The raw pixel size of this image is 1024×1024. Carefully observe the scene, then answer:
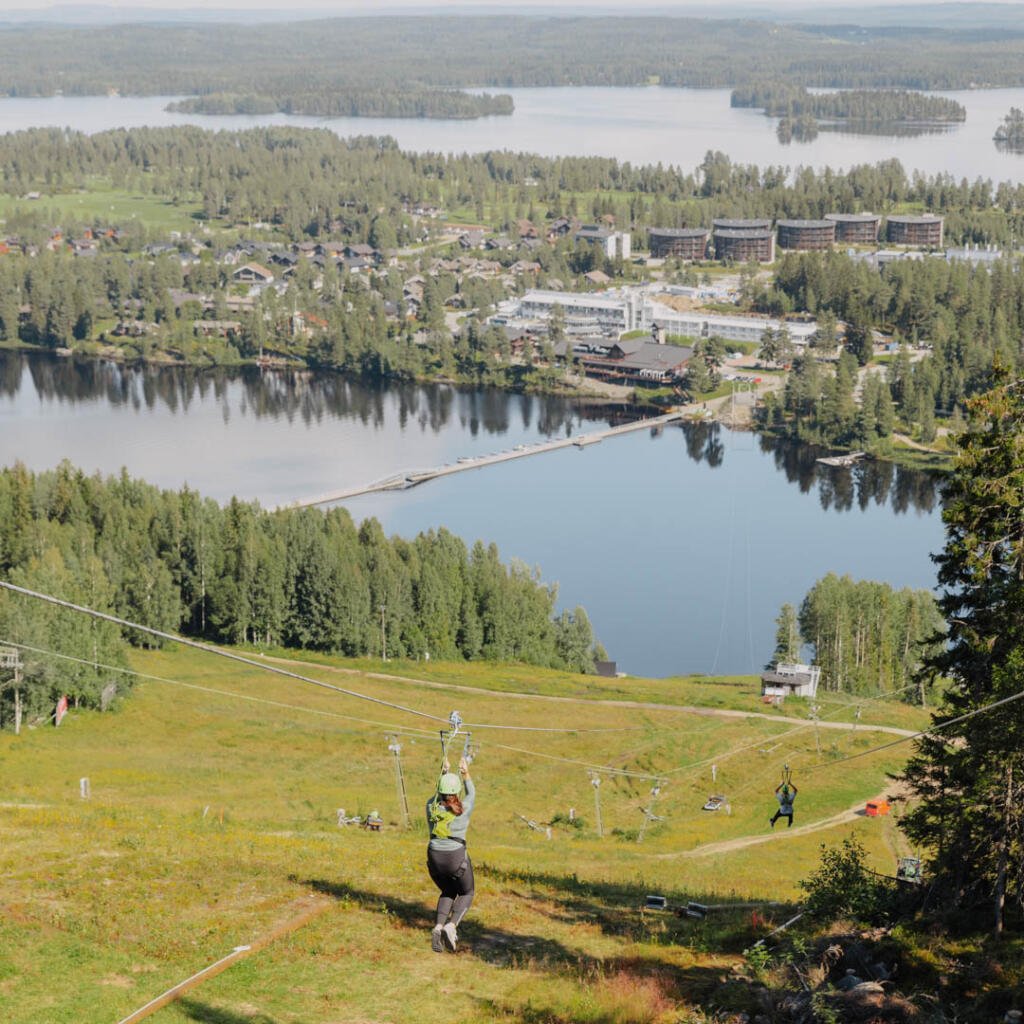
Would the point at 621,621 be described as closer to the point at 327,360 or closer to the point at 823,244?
the point at 327,360

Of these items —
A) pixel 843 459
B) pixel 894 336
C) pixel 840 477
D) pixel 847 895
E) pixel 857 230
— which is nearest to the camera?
pixel 847 895

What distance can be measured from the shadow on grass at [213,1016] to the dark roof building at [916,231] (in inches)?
6393

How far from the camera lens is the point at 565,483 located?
96500 millimetres

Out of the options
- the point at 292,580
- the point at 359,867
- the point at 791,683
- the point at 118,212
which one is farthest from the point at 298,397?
the point at 359,867

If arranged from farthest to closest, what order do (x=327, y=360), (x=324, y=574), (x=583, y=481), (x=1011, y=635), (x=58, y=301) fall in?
(x=58, y=301)
(x=327, y=360)
(x=583, y=481)
(x=324, y=574)
(x=1011, y=635)

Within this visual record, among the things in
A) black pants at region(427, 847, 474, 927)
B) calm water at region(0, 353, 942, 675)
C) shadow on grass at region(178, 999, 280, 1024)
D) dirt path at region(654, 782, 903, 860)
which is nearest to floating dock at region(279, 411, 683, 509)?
calm water at region(0, 353, 942, 675)

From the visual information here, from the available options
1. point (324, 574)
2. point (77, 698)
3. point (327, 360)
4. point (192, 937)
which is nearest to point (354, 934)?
point (192, 937)

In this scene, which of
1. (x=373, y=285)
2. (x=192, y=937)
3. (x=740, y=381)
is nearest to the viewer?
(x=192, y=937)

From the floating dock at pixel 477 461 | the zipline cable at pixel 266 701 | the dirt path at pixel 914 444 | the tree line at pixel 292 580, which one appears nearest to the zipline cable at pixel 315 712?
the zipline cable at pixel 266 701

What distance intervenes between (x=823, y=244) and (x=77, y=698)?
13824 cm

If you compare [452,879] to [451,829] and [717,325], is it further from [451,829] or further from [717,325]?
[717,325]

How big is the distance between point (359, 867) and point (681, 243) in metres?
153

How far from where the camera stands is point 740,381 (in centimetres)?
11988

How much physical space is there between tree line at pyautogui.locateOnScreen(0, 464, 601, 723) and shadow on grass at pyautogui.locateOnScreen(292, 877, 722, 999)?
4017 cm
